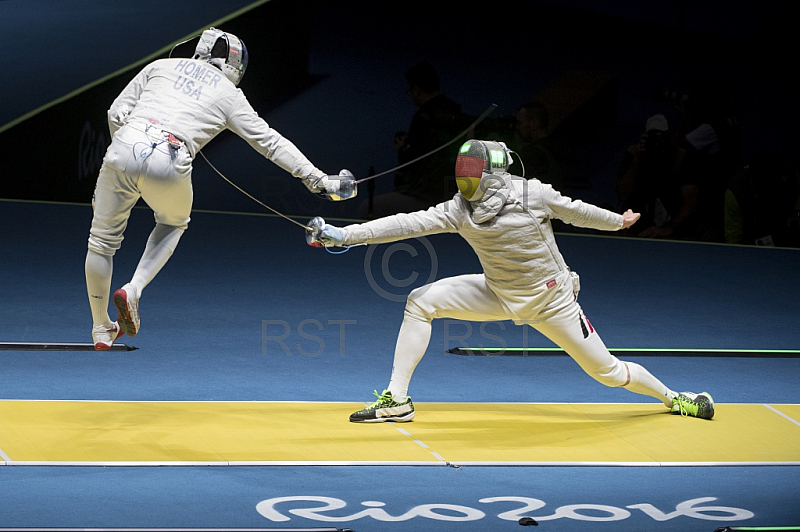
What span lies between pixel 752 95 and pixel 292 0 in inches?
170

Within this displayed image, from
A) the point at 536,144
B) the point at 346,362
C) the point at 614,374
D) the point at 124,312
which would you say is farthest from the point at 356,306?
the point at 536,144

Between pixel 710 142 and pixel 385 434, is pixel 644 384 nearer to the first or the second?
pixel 385 434

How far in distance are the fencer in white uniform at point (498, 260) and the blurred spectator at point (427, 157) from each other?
5.57 metres

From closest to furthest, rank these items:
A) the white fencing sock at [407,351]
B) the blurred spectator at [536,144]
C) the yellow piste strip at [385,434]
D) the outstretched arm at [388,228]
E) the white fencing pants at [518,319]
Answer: the yellow piste strip at [385,434] < the outstretched arm at [388,228] < the white fencing pants at [518,319] < the white fencing sock at [407,351] < the blurred spectator at [536,144]

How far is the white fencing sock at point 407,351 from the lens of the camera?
16.9 feet

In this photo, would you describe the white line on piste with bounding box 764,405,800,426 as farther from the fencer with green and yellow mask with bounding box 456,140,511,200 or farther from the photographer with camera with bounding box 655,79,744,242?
the photographer with camera with bounding box 655,79,744,242

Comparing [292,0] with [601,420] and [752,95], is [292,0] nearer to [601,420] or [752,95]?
[752,95]

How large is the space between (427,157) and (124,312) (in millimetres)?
6371

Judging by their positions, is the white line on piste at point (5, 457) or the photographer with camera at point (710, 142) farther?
the photographer with camera at point (710, 142)

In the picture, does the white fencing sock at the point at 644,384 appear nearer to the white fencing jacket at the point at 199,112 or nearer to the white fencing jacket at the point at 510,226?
the white fencing jacket at the point at 510,226

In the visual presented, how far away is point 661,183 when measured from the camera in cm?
1023

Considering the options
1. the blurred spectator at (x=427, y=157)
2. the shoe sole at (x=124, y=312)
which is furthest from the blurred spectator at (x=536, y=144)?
the shoe sole at (x=124, y=312)

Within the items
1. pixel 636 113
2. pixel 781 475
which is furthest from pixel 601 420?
pixel 636 113

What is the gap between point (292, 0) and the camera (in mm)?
11008
